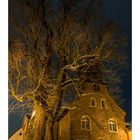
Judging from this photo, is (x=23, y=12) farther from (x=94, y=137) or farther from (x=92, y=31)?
(x=94, y=137)

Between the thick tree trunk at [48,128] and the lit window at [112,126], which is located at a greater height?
the thick tree trunk at [48,128]

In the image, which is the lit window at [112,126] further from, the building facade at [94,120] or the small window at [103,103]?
the small window at [103,103]

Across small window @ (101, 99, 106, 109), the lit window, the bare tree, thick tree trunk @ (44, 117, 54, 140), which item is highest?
the bare tree

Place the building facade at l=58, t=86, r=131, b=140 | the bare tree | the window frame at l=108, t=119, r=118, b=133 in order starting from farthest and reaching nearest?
the window frame at l=108, t=119, r=118, b=133
the building facade at l=58, t=86, r=131, b=140
the bare tree

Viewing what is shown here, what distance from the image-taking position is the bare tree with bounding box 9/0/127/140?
237 inches

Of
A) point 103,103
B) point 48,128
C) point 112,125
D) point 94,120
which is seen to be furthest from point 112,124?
point 48,128

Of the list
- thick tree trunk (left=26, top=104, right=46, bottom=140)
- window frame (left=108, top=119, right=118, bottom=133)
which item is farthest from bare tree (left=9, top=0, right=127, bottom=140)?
window frame (left=108, top=119, right=118, bottom=133)

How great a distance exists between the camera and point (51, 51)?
20.3 ft

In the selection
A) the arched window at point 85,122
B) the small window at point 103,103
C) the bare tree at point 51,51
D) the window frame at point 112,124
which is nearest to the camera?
the bare tree at point 51,51

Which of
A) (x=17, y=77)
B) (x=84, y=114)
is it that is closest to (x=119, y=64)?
(x=17, y=77)

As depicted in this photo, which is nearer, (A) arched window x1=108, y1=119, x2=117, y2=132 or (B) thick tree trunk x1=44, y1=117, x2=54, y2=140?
(B) thick tree trunk x1=44, y1=117, x2=54, y2=140

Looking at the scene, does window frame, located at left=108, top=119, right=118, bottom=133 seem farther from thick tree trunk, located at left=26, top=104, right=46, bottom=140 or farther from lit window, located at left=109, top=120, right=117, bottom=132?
thick tree trunk, located at left=26, top=104, right=46, bottom=140

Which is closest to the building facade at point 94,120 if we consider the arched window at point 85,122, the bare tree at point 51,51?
the arched window at point 85,122

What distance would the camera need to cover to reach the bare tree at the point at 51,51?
601cm
